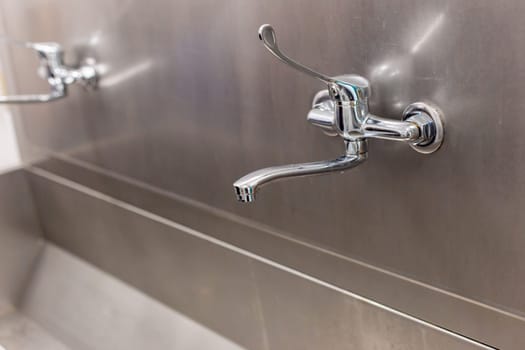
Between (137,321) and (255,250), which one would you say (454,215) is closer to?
(255,250)

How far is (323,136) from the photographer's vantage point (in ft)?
2.42

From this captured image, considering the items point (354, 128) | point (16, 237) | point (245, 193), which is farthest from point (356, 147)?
point (16, 237)

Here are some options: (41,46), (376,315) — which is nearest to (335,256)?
(376,315)

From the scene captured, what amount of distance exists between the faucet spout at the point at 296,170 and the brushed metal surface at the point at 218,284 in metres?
0.20

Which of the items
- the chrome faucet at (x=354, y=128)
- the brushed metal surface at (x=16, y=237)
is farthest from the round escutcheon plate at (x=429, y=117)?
the brushed metal surface at (x=16, y=237)

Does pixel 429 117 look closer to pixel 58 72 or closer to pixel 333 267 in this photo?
pixel 333 267

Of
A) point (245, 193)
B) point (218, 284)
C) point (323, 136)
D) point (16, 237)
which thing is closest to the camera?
point (245, 193)

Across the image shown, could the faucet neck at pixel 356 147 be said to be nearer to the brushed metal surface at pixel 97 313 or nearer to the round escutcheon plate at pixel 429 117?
the round escutcheon plate at pixel 429 117

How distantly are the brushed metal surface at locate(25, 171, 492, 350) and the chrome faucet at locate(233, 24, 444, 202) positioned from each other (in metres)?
0.21

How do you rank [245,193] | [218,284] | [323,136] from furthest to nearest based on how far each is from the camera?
1. [218,284]
2. [323,136]
3. [245,193]

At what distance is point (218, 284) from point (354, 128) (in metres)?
0.44

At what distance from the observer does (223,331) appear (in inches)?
39.8

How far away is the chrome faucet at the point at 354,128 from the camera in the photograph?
1.97ft

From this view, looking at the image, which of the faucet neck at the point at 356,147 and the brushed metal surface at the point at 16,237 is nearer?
the faucet neck at the point at 356,147
